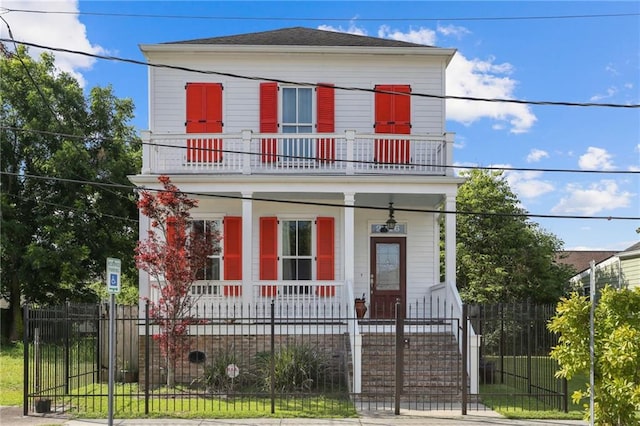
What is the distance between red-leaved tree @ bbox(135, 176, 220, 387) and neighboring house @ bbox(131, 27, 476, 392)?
2.69 m

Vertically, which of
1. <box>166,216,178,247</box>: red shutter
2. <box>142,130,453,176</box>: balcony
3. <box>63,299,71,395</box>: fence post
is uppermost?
<box>142,130,453,176</box>: balcony

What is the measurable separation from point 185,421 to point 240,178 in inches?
254

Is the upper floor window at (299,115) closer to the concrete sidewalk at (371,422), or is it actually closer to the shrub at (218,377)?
the shrub at (218,377)

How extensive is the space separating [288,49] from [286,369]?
28.0 feet

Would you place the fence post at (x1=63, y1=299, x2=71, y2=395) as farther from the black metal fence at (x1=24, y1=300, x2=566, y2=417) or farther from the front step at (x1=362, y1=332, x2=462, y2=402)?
the front step at (x1=362, y1=332, x2=462, y2=402)

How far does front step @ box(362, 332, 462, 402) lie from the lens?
44.7 feet

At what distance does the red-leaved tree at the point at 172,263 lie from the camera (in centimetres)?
1416

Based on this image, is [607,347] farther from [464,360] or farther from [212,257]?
[212,257]

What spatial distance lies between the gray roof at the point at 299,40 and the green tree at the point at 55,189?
6670 millimetres

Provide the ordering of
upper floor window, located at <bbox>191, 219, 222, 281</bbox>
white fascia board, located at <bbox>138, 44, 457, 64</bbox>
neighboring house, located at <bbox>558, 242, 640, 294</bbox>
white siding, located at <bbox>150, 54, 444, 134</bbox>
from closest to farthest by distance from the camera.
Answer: white fascia board, located at <bbox>138, 44, 457, 64</bbox> < upper floor window, located at <bbox>191, 219, 222, 281</bbox> < white siding, located at <bbox>150, 54, 444, 134</bbox> < neighboring house, located at <bbox>558, 242, 640, 294</bbox>

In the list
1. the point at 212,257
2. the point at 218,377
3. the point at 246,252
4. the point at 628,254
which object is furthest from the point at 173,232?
the point at 628,254

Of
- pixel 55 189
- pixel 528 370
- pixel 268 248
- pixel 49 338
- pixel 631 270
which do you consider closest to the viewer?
pixel 49 338

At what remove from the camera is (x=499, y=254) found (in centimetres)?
2675

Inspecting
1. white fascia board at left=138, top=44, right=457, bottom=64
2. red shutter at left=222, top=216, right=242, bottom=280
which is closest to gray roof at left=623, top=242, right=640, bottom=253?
white fascia board at left=138, top=44, right=457, bottom=64
